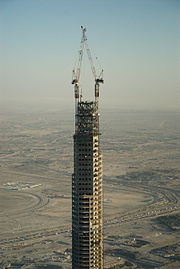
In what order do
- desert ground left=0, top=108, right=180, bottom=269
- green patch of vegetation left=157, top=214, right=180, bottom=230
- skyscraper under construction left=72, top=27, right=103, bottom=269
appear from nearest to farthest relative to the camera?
skyscraper under construction left=72, top=27, right=103, bottom=269, desert ground left=0, top=108, right=180, bottom=269, green patch of vegetation left=157, top=214, right=180, bottom=230

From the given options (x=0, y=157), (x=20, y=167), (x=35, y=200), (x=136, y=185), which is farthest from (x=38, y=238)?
(x=0, y=157)

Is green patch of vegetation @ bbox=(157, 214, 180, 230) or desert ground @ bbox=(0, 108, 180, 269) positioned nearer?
desert ground @ bbox=(0, 108, 180, 269)

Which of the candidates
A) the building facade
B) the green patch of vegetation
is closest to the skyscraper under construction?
the building facade

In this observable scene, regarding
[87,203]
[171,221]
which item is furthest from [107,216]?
[87,203]

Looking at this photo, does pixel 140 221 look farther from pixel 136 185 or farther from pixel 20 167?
pixel 20 167

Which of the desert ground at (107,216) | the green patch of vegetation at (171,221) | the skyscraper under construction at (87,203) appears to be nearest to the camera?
the skyscraper under construction at (87,203)

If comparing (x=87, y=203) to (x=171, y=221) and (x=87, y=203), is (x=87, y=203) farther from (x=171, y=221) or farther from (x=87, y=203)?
(x=171, y=221)

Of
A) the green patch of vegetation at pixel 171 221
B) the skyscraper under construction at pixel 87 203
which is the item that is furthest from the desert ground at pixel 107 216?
the skyscraper under construction at pixel 87 203

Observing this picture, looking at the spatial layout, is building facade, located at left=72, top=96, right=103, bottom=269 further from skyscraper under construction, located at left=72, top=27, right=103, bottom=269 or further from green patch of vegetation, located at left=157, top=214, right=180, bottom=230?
green patch of vegetation, located at left=157, top=214, right=180, bottom=230

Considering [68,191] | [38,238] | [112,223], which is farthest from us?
[68,191]

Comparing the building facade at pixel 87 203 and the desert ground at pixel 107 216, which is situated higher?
the building facade at pixel 87 203

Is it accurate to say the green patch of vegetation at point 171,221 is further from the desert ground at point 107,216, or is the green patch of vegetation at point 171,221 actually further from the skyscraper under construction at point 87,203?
the skyscraper under construction at point 87,203
